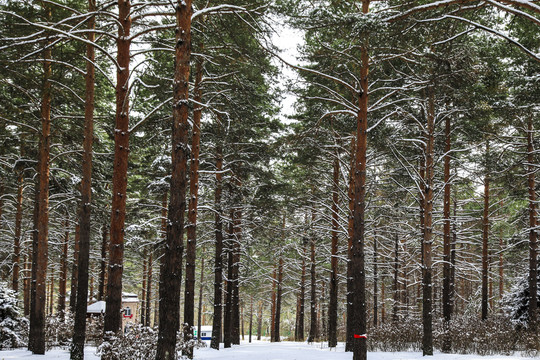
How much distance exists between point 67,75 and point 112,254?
8.38 m

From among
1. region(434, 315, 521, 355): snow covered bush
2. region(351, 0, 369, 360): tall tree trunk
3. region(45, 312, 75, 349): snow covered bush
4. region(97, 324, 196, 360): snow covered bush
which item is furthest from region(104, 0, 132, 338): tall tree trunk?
region(434, 315, 521, 355): snow covered bush

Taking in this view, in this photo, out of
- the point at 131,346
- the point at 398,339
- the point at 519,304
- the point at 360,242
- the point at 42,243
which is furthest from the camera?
the point at 519,304

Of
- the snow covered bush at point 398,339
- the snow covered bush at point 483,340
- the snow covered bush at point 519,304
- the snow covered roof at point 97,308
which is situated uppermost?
the snow covered bush at point 519,304

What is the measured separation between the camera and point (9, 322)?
15633mm

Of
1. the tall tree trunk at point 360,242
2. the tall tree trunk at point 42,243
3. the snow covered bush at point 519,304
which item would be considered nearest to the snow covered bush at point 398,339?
the snow covered bush at point 519,304

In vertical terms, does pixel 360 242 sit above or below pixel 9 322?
above

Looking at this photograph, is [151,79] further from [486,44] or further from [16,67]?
[486,44]

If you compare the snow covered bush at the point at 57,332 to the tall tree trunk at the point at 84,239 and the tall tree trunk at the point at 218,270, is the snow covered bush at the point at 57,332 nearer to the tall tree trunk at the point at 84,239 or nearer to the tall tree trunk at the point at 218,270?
the tall tree trunk at the point at 218,270

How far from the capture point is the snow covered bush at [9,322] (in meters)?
15.1

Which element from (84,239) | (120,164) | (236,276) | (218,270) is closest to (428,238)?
(218,270)

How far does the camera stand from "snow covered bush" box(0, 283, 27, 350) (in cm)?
1512

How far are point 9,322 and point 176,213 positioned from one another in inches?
497

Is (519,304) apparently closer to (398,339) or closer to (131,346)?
(398,339)

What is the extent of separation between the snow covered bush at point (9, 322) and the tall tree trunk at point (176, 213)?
439 inches
